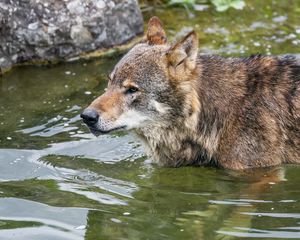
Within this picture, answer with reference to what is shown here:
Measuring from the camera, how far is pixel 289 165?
805 centimetres

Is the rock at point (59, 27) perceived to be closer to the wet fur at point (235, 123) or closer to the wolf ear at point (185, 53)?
the wet fur at point (235, 123)

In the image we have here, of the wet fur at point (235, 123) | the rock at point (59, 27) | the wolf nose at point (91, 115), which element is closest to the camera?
the wolf nose at point (91, 115)

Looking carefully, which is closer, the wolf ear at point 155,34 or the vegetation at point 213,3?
the wolf ear at point 155,34

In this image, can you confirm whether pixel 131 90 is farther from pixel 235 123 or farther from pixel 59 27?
pixel 59 27

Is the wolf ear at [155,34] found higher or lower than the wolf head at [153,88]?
higher

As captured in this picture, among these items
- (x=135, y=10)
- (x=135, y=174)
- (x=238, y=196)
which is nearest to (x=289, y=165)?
(x=238, y=196)

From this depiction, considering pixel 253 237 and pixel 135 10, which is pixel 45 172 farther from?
pixel 135 10

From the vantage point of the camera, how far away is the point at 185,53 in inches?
307

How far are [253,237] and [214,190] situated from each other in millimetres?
1289

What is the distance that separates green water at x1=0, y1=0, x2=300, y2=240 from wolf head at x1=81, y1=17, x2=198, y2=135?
24.9 inches

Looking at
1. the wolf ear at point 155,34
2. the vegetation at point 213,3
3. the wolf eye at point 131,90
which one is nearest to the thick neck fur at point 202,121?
the wolf eye at point 131,90

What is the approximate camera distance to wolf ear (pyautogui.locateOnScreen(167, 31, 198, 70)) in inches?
303

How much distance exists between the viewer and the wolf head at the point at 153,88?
25.4ft

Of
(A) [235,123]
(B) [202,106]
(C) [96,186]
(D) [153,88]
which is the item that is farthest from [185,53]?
(C) [96,186]
